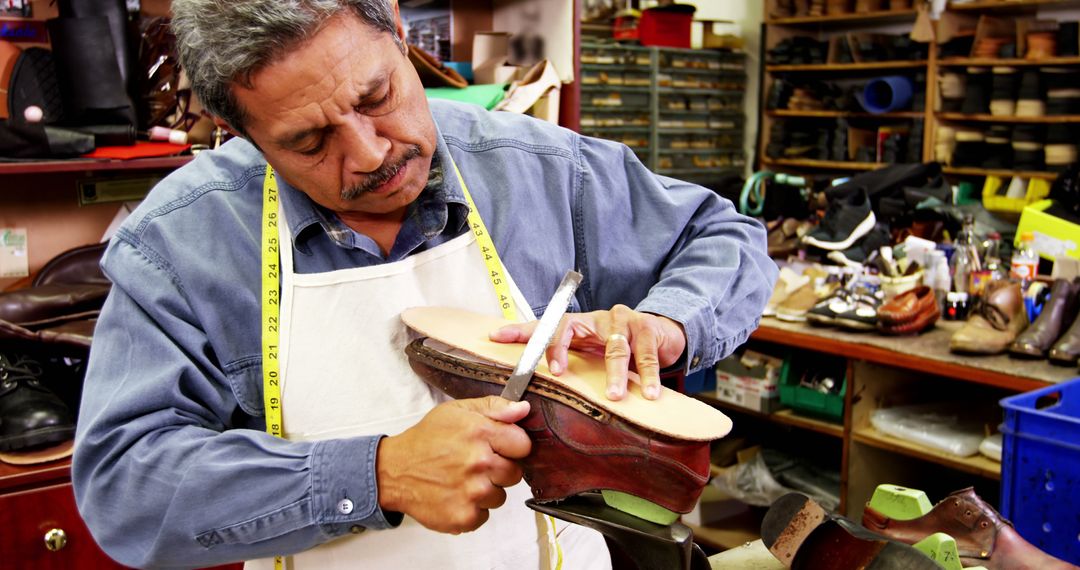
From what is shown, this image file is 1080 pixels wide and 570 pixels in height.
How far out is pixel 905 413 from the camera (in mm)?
3002

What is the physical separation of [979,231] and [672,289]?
118 inches

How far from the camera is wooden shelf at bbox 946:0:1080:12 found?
548 cm

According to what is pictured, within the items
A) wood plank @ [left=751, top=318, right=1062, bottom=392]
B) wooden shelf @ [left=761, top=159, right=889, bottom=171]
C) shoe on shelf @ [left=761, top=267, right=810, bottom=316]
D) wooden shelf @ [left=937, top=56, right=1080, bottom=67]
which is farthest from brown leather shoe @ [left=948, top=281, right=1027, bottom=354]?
wooden shelf @ [left=761, top=159, right=889, bottom=171]

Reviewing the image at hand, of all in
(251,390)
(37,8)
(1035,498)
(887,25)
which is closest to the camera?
(251,390)

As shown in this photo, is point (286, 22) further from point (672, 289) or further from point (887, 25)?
point (887, 25)

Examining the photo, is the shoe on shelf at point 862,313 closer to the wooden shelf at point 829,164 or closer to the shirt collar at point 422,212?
the shirt collar at point 422,212

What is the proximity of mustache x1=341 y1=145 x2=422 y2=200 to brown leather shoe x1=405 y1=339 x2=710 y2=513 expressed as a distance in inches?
11.7

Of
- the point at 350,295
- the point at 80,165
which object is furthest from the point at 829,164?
the point at 350,295

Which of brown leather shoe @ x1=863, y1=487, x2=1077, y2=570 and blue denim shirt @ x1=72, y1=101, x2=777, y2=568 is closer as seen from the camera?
blue denim shirt @ x1=72, y1=101, x2=777, y2=568

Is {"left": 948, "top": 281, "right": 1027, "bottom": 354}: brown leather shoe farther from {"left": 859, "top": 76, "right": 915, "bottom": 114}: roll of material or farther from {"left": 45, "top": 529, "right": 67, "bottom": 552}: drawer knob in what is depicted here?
{"left": 859, "top": 76, "right": 915, "bottom": 114}: roll of material

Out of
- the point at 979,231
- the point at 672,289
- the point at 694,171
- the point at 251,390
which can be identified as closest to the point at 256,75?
the point at 251,390

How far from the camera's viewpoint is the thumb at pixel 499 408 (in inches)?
42.3

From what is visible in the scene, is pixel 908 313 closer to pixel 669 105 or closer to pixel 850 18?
pixel 669 105

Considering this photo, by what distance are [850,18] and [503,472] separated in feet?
20.7
